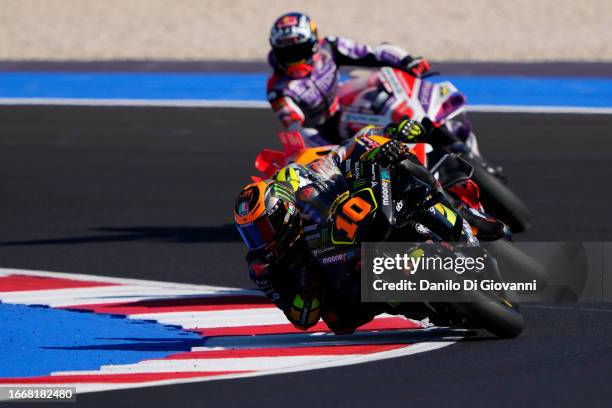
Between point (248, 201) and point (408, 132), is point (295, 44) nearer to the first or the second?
point (408, 132)

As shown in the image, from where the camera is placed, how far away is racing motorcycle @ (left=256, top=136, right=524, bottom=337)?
7.54 metres

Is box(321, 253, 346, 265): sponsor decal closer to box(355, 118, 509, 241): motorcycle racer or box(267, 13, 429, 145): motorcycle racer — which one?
box(355, 118, 509, 241): motorcycle racer

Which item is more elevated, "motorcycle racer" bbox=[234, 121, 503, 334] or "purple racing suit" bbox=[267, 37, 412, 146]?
"purple racing suit" bbox=[267, 37, 412, 146]

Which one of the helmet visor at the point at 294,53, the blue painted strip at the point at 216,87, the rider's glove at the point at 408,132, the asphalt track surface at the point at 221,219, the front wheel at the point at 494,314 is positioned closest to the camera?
the asphalt track surface at the point at 221,219

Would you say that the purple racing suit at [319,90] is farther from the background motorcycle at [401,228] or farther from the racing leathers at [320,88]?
the background motorcycle at [401,228]

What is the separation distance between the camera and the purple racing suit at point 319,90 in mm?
11641

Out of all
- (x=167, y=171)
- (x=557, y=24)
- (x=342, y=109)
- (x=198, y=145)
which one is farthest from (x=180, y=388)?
(x=557, y=24)

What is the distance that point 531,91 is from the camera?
18203mm

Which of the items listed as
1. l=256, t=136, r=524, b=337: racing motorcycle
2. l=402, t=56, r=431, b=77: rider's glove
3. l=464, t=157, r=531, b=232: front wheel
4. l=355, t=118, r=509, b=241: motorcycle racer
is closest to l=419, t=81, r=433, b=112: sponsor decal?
l=402, t=56, r=431, b=77: rider's glove

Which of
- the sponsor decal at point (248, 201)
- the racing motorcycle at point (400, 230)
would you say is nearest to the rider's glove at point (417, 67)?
the racing motorcycle at point (400, 230)

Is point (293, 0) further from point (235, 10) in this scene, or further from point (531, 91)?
point (531, 91)

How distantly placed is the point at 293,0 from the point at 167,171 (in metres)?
9.28

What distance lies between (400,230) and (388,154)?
0.44 m

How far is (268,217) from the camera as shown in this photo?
7789 millimetres
